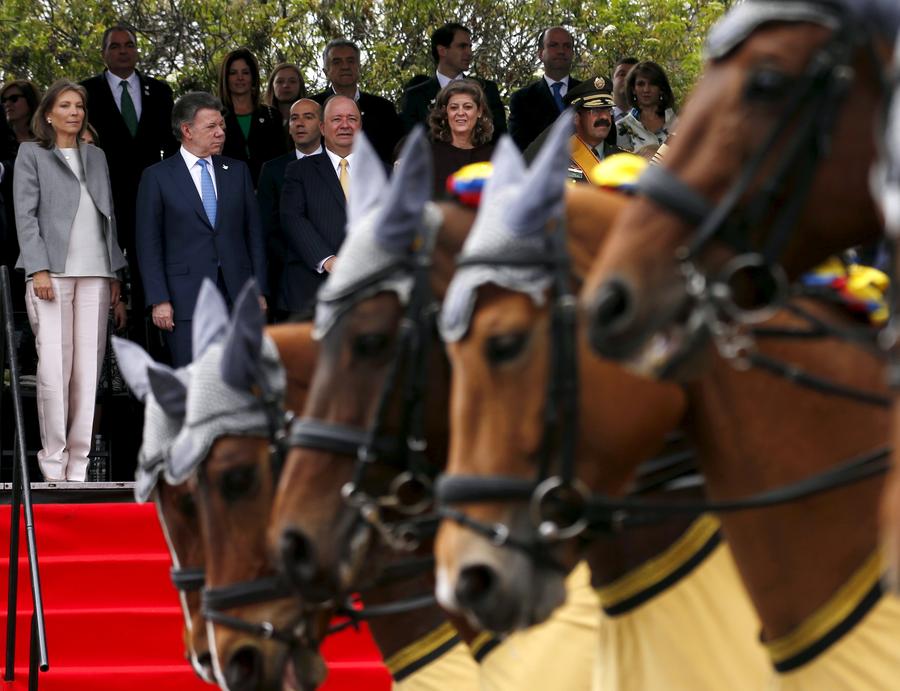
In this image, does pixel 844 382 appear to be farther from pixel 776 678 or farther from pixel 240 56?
pixel 240 56

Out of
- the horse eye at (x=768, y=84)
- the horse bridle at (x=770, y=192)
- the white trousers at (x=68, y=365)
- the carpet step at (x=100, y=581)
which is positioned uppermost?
the horse eye at (x=768, y=84)

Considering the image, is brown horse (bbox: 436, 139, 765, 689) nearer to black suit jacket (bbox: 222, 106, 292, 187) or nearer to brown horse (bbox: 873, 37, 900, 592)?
brown horse (bbox: 873, 37, 900, 592)

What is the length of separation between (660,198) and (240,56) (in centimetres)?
921

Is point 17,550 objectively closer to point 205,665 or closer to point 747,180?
point 205,665

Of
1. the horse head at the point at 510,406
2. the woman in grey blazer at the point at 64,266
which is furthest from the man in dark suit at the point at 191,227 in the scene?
the horse head at the point at 510,406

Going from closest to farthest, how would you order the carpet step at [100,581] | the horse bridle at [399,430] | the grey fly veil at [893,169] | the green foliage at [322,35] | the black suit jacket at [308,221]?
1. the grey fly veil at [893,169]
2. the horse bridle at [399,430]
3. the carpet step at [100,581]
4. the black suit jacket at [308,221]
5. the green foliage at [322,35]

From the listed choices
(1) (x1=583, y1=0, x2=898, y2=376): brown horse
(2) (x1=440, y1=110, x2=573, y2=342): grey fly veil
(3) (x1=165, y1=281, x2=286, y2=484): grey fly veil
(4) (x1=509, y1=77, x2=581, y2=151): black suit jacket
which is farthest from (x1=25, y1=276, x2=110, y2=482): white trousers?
(1) (x1=583, y1=0, x2=898, y2=376): brown horse

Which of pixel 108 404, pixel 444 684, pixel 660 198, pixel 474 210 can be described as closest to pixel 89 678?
pixel 108 404

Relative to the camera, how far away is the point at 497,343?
374 cm

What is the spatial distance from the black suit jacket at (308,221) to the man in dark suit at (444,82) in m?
1.60

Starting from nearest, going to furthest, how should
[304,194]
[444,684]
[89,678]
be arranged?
[444,684], [89,678], [304,194]

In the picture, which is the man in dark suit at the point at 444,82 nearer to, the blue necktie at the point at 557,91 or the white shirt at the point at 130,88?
the blue necktie at the point at 557,91

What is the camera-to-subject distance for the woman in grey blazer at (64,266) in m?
10.5

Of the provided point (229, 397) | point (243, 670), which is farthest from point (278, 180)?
point (243, 670)
